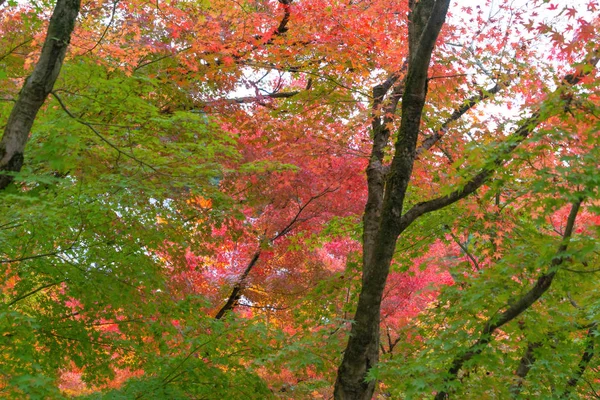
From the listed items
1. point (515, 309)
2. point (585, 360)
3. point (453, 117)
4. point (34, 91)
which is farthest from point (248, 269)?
point (34, 91)

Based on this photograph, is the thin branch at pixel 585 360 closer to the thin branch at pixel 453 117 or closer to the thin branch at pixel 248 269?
the thin branch at pixel 453 117

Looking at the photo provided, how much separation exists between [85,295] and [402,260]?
5107 millimetres

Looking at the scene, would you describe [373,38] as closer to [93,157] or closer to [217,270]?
[93,157]

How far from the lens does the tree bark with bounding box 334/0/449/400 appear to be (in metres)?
5.62

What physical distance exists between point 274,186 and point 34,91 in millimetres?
4978

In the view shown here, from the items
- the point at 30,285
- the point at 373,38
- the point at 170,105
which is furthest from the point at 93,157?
the point at 373,38

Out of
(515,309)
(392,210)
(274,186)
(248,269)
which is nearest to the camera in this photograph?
(515,309)

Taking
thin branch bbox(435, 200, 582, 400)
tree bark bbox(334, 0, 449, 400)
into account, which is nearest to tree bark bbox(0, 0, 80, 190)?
tree bark bbox(334, 0, 449, 400)

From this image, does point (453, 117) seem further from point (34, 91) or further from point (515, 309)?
point (34, 91)

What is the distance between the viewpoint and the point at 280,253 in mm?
10320

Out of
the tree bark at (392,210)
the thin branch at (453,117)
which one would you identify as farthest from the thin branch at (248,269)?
the tree bark at (392,210)

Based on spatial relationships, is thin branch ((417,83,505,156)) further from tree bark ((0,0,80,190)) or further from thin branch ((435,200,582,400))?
tree bark ((0,0,80,190))

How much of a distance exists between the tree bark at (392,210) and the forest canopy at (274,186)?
24 millimetres

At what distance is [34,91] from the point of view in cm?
460
